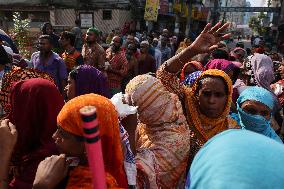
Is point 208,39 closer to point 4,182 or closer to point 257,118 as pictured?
point 257,118

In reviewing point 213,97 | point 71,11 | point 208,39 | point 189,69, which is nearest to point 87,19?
point 71,11

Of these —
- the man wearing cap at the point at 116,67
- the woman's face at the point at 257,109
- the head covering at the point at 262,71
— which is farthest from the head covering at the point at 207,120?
the man wearing cap at the point at 116,67

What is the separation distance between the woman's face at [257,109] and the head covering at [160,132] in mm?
714

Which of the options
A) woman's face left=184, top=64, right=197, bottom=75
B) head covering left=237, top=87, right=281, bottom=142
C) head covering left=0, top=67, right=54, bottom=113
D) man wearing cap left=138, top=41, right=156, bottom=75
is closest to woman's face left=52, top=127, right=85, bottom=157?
head covering left=0, top=67, right=54, bottom=113

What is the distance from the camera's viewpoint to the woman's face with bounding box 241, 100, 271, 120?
261cm

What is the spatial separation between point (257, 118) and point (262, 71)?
1.70 meters

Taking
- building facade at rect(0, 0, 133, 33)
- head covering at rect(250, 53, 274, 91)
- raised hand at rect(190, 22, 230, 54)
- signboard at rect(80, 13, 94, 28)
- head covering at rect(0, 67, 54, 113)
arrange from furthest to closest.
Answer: signboard at rect(80, 13, 94, 28)
building facade at rect(0, 0, 133, 33)
head covering at rect(250, 53, 274, 91)
raised hand at rect(190, 22, 230, 54)
head covering at rect(0, 67, 54, 113)

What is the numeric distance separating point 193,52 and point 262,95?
653mm

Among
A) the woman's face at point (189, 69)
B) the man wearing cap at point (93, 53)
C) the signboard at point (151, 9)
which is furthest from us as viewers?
the signboard at point (151, 9)

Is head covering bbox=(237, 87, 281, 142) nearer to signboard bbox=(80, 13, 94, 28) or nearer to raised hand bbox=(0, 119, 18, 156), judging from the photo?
raised hand bbox=(0, 119, 18, 156)

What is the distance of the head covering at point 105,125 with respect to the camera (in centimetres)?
147

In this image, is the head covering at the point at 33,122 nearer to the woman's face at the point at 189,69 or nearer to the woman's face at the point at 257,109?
the woman's face at the point at 257,109

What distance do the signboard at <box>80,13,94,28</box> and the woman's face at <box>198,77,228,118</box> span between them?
20105 millimetres

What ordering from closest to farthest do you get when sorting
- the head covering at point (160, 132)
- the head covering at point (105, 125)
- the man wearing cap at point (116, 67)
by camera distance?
1. the head covering at point (105, 125)
2. the head covering at point (160, 132)
3. the man wearing cap at point (116, 67)
